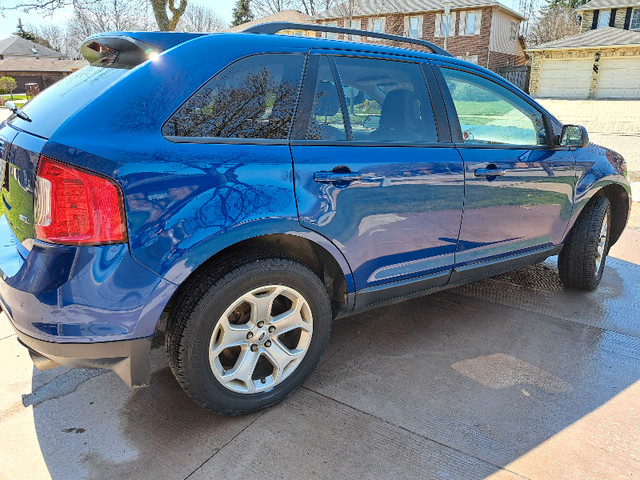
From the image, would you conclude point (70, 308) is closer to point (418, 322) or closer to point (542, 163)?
point (418, 322)

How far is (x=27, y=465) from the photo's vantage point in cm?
219

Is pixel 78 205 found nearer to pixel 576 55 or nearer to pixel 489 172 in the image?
pixel 489 172

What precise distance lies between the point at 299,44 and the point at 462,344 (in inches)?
82.5

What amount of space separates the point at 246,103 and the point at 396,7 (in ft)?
127

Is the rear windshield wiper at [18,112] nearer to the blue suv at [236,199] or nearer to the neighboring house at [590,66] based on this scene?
the blue suv at [236,199]

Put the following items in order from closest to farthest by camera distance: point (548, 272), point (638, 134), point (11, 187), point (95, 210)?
point (95, 210), point (11, 187), point (548, 272), point (638, 134)

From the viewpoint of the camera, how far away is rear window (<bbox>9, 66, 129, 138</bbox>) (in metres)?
2.09

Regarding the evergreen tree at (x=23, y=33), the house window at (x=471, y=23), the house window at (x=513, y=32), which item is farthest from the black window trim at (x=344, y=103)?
the evergreen tree at (x=23, y=33)

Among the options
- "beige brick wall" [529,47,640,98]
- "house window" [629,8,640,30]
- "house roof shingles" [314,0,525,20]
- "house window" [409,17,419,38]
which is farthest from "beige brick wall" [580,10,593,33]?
"house window" [409,17,419,38]

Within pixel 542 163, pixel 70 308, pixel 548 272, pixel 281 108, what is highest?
pixel 281 108

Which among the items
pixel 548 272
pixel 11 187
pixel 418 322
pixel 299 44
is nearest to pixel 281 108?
pixel 299 44

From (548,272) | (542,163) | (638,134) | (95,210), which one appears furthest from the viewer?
(638,134)

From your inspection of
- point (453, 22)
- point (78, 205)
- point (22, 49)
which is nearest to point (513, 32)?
point (453, 22)

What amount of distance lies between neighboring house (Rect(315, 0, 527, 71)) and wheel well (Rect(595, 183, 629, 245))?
108ft
